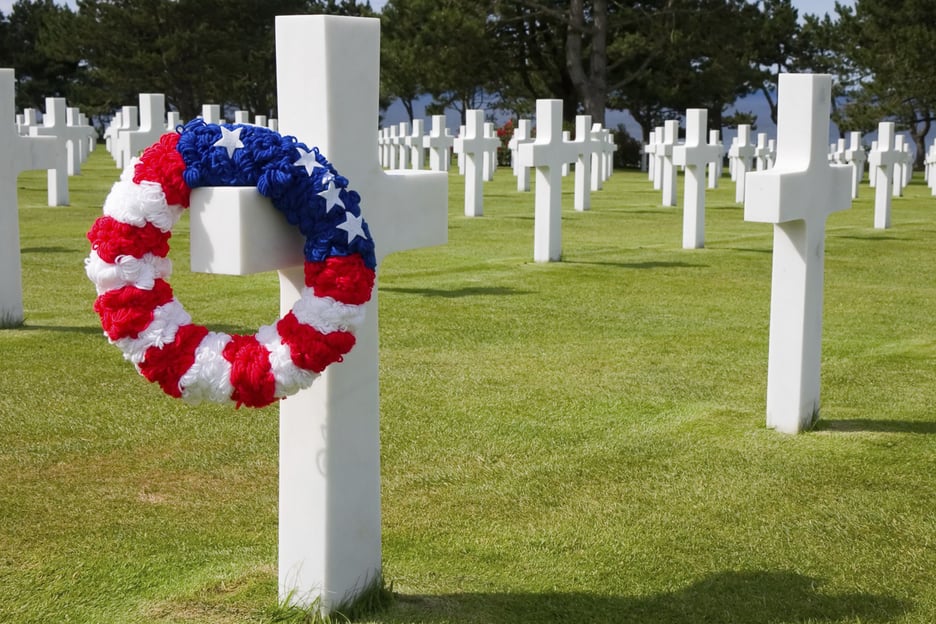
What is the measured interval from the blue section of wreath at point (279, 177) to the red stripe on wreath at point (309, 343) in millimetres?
170

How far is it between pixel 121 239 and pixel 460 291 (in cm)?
703

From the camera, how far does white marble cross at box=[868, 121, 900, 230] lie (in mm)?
16719

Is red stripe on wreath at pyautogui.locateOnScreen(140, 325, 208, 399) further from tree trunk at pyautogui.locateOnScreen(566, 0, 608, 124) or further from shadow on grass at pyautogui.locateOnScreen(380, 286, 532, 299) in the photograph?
tree trunk at pyautogui.locateOnScreen(566, 0, 608, 124)

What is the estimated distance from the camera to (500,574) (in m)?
3.82

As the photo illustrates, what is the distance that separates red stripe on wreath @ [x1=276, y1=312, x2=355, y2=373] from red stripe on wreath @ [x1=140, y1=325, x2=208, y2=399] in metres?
0.21

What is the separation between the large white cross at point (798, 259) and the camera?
18.2 feet

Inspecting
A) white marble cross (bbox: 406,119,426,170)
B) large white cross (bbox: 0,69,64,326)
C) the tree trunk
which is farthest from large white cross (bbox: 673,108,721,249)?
the tree trunk

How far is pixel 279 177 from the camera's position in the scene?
2.93 metres

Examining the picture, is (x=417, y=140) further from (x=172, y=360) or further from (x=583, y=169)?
(x=172, y=360)

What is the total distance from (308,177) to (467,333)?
5051mm

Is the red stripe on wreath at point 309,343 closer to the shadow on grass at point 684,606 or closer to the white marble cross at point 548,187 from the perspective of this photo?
A: the shadow on grass at point 684,606

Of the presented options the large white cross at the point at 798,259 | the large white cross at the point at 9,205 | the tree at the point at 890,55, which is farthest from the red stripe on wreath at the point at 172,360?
the tree at the point at 890,55

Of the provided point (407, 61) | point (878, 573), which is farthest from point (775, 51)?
point (878, 573)

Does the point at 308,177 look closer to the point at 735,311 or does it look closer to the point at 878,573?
the point at 878,573
